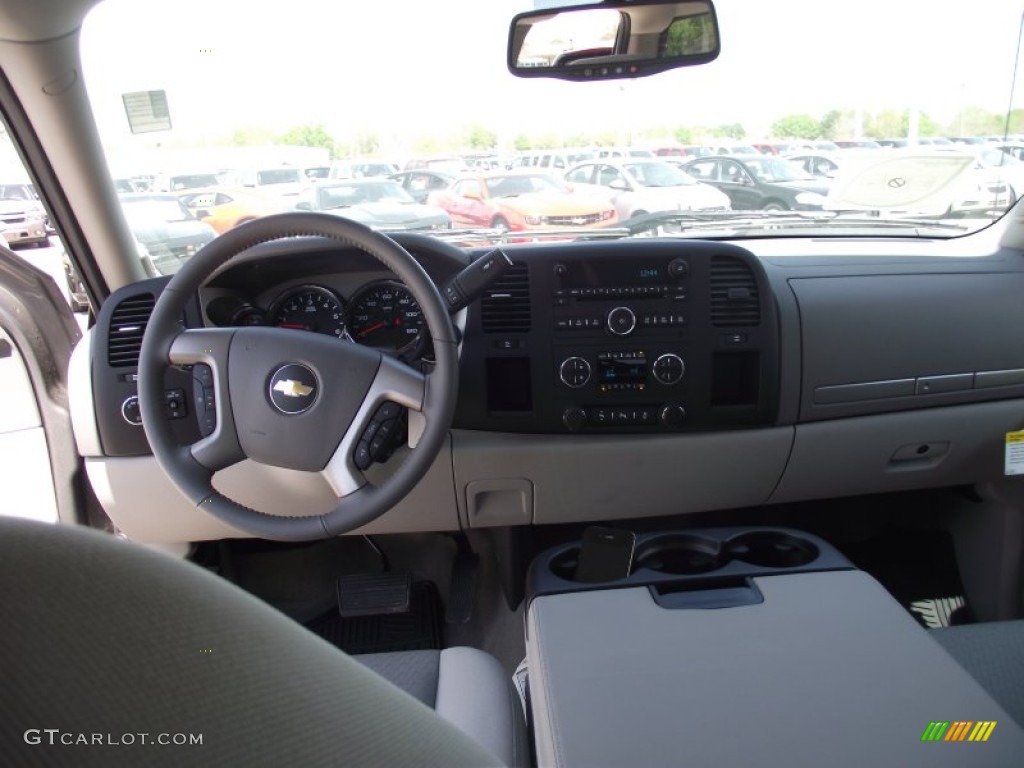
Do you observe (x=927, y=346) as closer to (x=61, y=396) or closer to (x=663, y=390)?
(x=663, y=390)

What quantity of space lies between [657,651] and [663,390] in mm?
914

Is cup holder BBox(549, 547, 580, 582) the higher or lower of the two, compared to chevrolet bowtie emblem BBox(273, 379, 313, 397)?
lower

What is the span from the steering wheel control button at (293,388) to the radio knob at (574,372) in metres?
0.78

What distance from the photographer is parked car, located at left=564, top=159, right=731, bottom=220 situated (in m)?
2.63

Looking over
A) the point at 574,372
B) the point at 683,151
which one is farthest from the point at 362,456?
the point at 683,151

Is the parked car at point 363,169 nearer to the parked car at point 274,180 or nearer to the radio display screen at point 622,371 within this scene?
the parked car at point 274,180

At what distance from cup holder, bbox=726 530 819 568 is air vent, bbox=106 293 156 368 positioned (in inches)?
71.1

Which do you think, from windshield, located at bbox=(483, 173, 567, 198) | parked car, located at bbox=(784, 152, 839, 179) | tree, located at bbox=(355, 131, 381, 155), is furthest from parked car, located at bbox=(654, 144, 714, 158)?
tree, located at bbox=(355, 131, 381, 155)

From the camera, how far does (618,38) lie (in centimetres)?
215

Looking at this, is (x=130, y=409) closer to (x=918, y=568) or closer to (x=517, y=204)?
(x=517, y=204)

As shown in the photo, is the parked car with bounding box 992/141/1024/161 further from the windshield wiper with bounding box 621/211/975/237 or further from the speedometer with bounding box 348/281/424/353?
the speedometer with bounding box 348/281/424/353

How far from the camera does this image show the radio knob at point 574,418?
231 cm

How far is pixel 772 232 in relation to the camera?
2.88 meters

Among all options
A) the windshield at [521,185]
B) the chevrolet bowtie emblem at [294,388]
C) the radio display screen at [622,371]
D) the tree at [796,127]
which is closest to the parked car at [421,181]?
the windshield at [521,185]
